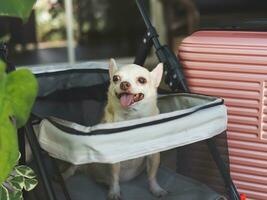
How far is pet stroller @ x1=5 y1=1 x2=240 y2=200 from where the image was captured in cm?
115

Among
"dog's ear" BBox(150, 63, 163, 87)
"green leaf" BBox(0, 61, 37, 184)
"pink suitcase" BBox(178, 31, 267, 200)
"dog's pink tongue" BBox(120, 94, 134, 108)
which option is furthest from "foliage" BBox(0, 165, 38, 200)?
"pink suitcase" BBox(178, 31, 267, 200)

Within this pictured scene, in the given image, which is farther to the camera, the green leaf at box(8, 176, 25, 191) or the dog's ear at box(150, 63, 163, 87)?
the dog's ear at box(150, 63, 163, 87)

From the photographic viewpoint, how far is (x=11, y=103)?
103cm

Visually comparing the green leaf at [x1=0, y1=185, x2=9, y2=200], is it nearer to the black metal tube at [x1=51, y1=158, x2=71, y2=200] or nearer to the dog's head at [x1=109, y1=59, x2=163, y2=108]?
the black metal tube at [x1=51, y1=158, x2=71, y2=200]

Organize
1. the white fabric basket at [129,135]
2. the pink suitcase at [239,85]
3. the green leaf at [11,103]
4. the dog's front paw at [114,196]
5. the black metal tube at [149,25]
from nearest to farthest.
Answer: the green leaf at [11,103], the white fabric basket at [129,135], the dog's front paw at [114,196], the pink suitcase at [239,85], the black metal tube at [149,25]

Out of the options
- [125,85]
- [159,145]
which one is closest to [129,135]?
[159,145]

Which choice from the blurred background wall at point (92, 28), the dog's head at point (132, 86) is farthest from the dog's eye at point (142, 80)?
the blurred background wall at point (92, 28)

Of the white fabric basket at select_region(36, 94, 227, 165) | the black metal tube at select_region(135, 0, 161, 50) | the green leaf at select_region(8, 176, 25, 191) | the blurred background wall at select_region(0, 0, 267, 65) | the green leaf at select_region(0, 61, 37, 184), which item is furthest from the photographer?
the blurred background wall at select_region(0, 0, 267, 65)

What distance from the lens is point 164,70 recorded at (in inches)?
63.9

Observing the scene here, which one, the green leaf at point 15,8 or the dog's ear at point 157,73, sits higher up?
the green leaf at point 15,8

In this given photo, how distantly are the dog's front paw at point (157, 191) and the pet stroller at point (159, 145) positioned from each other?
14mm

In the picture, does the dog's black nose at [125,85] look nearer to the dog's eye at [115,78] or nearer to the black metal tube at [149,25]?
the dog's eye at [115,78]

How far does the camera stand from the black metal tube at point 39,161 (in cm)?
126

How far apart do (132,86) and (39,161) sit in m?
0.32
